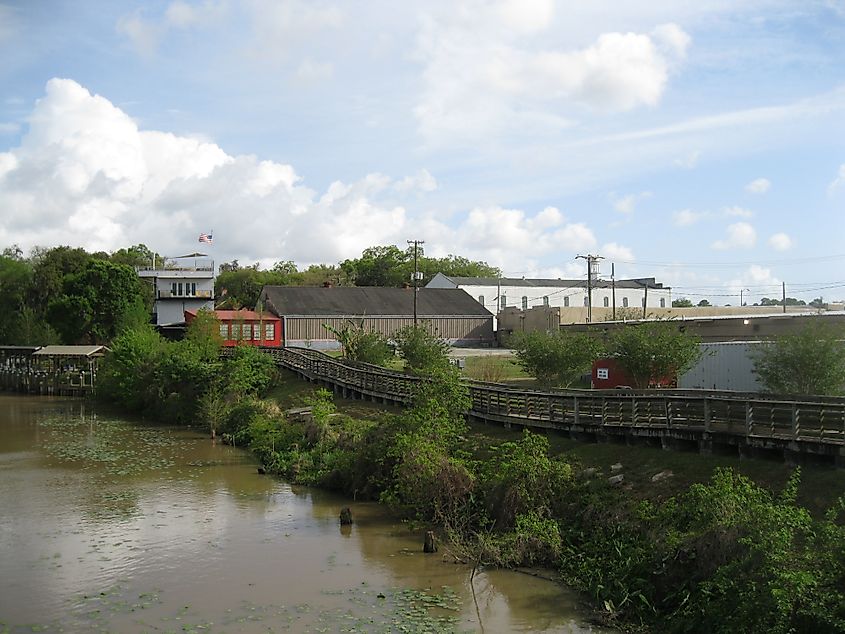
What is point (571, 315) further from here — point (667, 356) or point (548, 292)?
point (667, 356)

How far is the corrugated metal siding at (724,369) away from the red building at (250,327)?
1475 inches

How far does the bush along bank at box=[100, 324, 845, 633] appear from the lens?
13.2 metres

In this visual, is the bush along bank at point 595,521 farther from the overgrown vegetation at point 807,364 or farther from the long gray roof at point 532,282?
the long gray roof at point 532,282

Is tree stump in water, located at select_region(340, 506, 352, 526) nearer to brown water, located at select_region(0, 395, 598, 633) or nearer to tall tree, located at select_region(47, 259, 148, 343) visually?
brown water, located at select_region(0, 395, 598, 633)

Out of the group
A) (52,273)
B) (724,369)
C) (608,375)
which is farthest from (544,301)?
(724,369)

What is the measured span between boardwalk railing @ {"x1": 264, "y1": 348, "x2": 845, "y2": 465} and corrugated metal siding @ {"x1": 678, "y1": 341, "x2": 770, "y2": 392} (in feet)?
33.6

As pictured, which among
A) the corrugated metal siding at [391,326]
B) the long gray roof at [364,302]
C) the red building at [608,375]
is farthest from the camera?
the long gray roof at [364,302]

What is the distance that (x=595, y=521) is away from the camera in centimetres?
1923

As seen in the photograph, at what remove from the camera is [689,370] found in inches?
1467

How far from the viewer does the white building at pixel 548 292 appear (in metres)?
97.6

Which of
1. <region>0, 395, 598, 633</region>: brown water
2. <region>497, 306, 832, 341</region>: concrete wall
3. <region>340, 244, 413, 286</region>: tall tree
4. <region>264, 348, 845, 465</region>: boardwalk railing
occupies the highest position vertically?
<region>340, 244, 413, 286</region>: tall tree


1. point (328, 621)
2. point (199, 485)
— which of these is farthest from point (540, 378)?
point (328, 621)

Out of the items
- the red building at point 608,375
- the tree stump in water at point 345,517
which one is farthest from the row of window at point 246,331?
the tree stump in water at point 345,517

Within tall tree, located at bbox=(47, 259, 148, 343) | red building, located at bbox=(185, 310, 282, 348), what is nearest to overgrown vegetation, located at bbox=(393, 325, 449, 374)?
red building, located at bbox=(185, 310, 282, 348)
